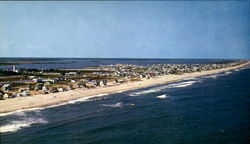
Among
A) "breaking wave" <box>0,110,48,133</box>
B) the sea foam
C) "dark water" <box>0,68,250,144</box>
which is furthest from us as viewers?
"breaking wave" <box>0,110,48,133</box>

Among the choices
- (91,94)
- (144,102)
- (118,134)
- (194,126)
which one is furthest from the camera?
(91,94)

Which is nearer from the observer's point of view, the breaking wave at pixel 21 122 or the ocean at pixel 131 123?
the ocean at pixel 131 123

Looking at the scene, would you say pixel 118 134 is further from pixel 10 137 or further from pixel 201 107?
pixel 201 107

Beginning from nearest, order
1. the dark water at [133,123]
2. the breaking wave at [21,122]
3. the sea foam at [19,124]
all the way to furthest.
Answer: the dark water at [133,123], the sea foam at [19,124], the breaking wave at [21,122]

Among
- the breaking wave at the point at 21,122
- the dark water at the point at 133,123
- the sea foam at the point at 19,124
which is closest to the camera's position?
the dark water at the point at 133,123

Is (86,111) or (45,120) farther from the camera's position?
(86,111)

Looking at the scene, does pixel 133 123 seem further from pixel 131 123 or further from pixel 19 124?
pixel 19 124

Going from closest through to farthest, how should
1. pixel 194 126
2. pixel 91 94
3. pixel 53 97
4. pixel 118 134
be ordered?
pixel 118 134
pixel 194 126
pixel 53 97
pixel 91 94

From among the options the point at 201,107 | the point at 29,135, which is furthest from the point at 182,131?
the point at 29,135
